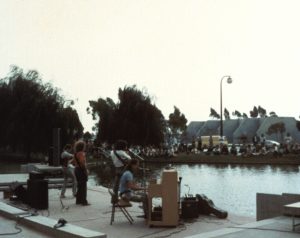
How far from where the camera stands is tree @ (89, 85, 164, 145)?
64.6m

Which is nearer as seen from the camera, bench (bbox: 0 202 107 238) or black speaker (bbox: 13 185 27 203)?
bench (bbox: 0 202 107 238)

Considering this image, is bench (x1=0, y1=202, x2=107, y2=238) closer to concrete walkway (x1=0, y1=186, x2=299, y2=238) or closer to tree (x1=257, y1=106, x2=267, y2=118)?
concrete walkway (x1=0, y1=186, x2=299, y2=238)

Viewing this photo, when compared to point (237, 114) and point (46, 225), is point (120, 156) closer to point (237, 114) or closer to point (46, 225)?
point (46, 225)

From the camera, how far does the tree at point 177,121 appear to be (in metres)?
95.3

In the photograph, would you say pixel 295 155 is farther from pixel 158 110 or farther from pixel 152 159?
pixel 158 110

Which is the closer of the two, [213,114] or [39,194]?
[39,194]

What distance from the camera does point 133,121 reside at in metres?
65.4

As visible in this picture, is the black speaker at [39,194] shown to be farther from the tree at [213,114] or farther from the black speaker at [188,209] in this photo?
the tree at [213,114]

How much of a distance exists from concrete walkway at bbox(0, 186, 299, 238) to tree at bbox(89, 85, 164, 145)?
49.4m

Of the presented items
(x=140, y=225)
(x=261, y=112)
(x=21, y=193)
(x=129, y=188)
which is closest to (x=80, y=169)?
(x=21, y=193)

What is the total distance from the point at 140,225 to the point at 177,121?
84.6 meters

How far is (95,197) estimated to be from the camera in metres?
16.8

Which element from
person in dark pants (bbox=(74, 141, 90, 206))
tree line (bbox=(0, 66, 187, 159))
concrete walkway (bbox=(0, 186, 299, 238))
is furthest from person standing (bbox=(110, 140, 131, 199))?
tree line (bbox=(0, 66, 187, 159))

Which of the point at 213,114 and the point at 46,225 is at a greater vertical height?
the point at 213,114
